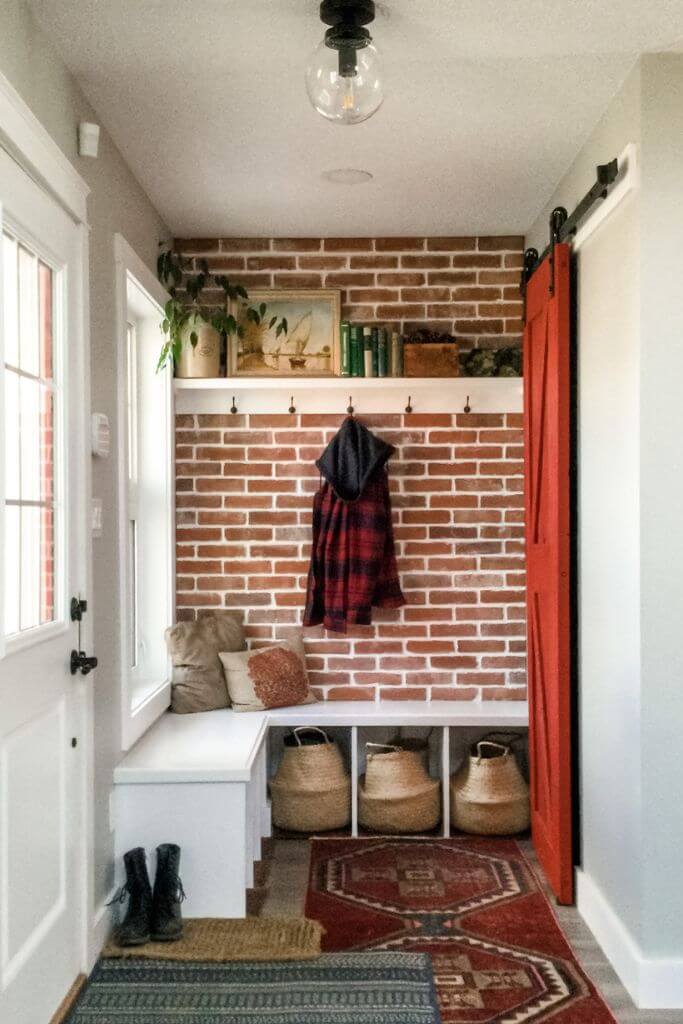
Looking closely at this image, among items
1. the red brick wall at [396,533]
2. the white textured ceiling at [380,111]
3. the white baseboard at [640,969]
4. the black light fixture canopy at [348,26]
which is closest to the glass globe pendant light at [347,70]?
the black light fixture canopy at [348,26]

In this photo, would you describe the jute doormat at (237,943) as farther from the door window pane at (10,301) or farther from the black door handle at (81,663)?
the door window pane at (10,301)

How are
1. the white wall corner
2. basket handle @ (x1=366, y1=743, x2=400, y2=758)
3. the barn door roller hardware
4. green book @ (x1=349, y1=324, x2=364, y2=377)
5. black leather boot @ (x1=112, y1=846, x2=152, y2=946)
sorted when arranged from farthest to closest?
green book @ (x1=349, y1=324, x2=364, y2=377)
basket handle @ (x1=366, y1=743, x2=400, y2=758)
black leather boot @ (x1=112, y1=846, x2=152, y2=946)
the barn door roller hardware
the white wall corner

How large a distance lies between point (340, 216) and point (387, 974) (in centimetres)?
305

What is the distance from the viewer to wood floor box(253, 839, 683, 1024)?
2.81 m

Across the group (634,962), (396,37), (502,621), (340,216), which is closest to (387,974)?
(634,962)

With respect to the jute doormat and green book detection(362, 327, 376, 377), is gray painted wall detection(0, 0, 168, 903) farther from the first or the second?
green book detection(362, 327, 376, 377)

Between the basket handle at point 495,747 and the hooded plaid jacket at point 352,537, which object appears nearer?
the basket handle at point 495,747

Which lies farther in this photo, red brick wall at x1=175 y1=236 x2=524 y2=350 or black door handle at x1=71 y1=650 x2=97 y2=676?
red brick wall at x1=175 y1=236 x2=524 y2=350

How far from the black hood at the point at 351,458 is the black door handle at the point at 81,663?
184 centimetres

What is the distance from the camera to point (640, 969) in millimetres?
2840

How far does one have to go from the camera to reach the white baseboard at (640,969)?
2.83 m

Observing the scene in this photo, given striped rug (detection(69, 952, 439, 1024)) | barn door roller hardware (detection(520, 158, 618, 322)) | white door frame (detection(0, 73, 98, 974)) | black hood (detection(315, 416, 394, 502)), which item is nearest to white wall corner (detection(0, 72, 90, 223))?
white door frame (detection(0, 73, 98, 974))

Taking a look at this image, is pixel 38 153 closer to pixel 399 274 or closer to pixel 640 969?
pixel 399 274

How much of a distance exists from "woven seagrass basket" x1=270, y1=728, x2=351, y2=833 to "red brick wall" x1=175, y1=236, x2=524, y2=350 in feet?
6.73
